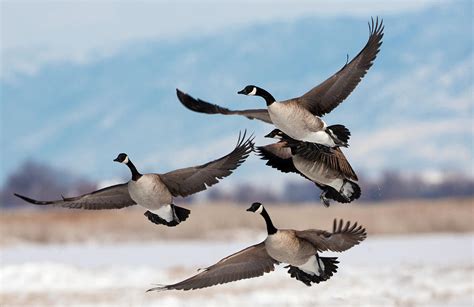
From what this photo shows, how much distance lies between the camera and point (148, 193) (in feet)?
25.3

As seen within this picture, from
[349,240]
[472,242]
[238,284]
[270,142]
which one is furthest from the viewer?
[472,242]

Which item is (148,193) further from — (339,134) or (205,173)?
(339,134)

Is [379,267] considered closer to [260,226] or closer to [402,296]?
[402,296]

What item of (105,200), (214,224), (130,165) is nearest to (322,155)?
(130,165)

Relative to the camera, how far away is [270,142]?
9508 millimetres

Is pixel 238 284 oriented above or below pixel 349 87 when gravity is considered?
above

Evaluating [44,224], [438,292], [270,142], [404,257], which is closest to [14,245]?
[44,224]

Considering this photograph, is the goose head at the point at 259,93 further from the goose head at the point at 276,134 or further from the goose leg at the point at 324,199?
the goose leg at the point at 324,199

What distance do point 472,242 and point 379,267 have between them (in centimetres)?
752

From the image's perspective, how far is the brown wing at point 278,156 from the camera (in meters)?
8.69

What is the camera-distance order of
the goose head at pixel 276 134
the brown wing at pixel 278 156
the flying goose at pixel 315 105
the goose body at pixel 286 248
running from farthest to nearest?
the brown wing at pixel 278 156, the goose head at pixel 276 134, the goose body at pixel 286 248, the flying goose at pixel 315 105

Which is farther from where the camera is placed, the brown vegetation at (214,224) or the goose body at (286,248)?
the brown vegetation at (214,224)

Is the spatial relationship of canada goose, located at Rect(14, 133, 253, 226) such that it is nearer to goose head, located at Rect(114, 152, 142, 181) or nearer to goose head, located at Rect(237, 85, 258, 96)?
goose head, located at Rect(114, 152, 142, 181)

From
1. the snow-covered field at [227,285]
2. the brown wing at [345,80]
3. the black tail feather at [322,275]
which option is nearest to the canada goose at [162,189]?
the brown wing at [345,80]
